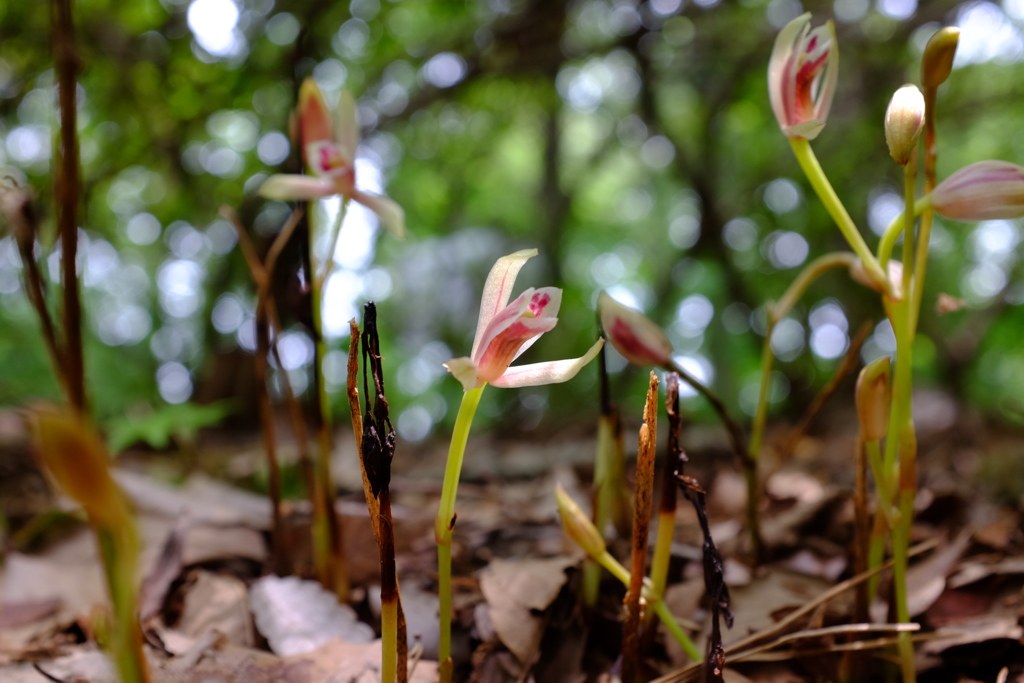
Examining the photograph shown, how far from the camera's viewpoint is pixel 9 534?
5.43ft

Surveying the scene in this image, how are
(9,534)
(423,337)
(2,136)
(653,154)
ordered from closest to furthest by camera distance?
(9,534)
(2,136)
(653,154)
(423,337)

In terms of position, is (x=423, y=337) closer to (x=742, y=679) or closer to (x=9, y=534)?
(x=9, y=534)

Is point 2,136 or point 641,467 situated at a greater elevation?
point 2,136

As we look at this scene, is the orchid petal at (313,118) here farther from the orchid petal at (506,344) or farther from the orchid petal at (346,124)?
the orchid petal at (506,344)

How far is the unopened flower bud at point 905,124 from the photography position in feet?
2.47

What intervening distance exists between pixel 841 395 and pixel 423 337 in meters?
3.19

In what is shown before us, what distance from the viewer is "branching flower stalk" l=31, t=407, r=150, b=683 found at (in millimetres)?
426

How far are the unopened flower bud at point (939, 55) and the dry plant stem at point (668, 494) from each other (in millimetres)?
541

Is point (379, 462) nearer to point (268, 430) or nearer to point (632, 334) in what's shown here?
point (632, 334)

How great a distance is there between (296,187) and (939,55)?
0.95 meters

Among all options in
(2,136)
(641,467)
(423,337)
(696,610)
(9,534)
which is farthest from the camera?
(423,337)

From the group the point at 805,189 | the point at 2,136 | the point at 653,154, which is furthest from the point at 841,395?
the point at 2,136

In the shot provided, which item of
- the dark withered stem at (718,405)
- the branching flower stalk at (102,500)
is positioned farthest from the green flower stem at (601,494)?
the branching flower stalk at (102,500)

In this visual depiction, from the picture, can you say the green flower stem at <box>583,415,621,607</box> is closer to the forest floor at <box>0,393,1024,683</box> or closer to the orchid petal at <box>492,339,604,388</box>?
the forest floor at <box>0,393,1024,683</box>
